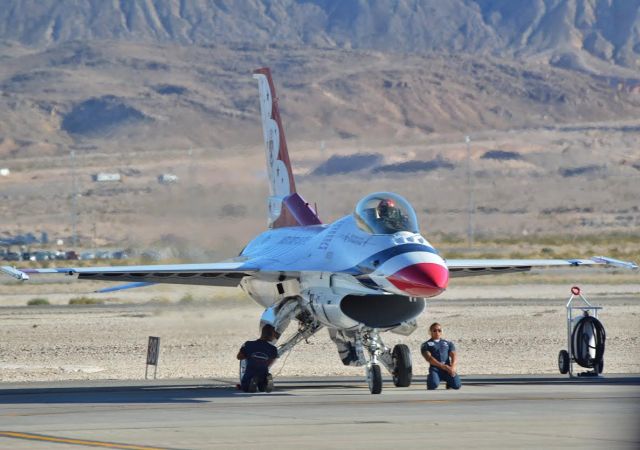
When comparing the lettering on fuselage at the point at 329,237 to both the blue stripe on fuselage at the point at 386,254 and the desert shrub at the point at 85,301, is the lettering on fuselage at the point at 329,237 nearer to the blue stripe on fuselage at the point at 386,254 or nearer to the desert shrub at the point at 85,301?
the blue stripe on fuselage at the point at 386,254

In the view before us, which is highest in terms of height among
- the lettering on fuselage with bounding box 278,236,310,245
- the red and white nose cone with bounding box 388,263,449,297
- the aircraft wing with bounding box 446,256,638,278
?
the lettering on fuselage with bounding box 278,236,310,245

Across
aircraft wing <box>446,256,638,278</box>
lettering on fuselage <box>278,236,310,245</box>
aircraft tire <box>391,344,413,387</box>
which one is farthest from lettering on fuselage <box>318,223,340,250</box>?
aircraft wing <box>446,256,638,278</box>

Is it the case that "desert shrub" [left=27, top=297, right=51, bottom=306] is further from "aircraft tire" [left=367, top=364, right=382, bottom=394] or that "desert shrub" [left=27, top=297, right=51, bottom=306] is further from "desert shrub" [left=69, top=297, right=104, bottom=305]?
"aircraft tire" [left=367, top=364, right=382, bottom=394]

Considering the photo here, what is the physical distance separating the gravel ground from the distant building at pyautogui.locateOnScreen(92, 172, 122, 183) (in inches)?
2834

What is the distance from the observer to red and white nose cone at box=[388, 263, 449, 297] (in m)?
22.0

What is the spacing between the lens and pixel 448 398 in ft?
73.3

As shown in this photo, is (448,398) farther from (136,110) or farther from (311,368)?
(136,110)

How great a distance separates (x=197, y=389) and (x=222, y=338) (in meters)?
15.6

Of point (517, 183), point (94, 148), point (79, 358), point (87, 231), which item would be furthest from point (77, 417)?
point (94, 148)

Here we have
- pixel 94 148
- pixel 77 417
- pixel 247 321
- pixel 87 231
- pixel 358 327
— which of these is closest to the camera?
pixel 77 417

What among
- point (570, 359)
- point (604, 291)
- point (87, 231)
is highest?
point (87, 231)

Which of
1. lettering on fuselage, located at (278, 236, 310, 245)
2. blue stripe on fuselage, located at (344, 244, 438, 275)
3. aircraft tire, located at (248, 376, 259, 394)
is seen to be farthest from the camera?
lettering on fuselage, located at (278, 236, 310, 245)

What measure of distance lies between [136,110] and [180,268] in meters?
154

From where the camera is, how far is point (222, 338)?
40.6 metres
